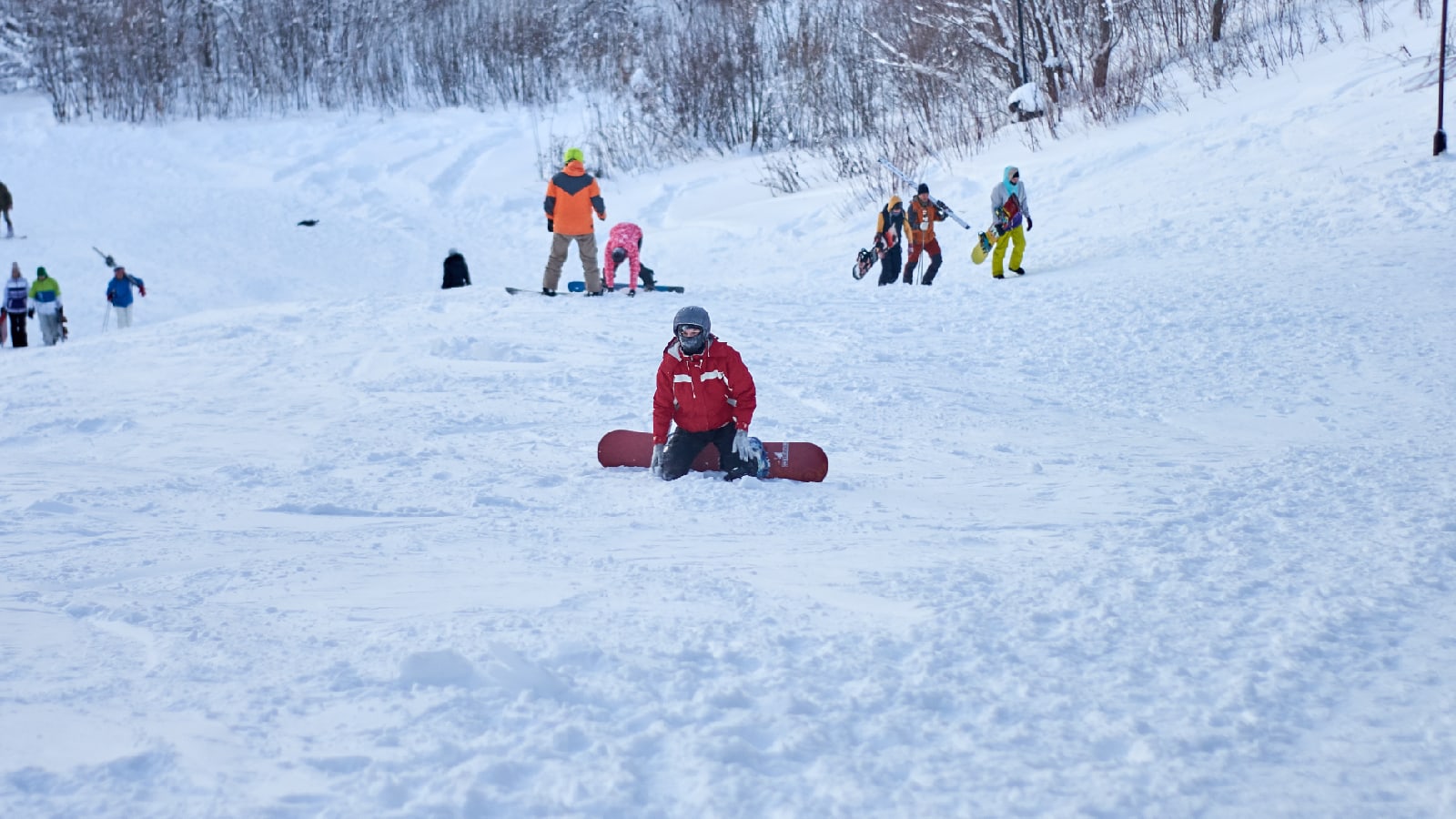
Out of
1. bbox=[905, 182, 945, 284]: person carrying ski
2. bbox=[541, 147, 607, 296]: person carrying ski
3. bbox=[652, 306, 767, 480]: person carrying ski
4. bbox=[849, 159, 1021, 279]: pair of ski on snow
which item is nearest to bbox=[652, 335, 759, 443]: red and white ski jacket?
bbox=[652, 306, 767, 480]: person carrying ski

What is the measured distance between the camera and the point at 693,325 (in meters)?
5.27

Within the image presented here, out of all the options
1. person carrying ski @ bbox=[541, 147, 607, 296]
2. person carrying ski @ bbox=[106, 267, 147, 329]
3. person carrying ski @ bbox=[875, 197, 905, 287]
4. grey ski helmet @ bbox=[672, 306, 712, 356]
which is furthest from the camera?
person carrying ski @ bbox=[106, 267, 147, 329]

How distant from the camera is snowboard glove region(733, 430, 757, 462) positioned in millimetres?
5410

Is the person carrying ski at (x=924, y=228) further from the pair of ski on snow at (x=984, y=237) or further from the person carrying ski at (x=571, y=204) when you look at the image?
the person carrying ski at (x=571, y=204)

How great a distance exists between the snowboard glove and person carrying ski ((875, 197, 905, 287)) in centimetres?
735

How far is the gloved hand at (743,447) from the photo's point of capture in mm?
5410

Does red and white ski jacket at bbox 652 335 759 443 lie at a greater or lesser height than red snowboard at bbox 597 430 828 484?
greater

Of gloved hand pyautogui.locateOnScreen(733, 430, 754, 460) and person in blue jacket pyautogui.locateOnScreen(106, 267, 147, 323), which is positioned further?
person in blue jacket pyautogui.locateOnScreen(106, 267, 147, 323)

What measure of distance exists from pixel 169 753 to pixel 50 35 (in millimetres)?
29952

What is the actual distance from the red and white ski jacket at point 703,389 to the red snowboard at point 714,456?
210 millimetres

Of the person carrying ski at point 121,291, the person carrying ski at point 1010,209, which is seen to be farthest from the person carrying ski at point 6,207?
the person carrying ski at point 1010,209

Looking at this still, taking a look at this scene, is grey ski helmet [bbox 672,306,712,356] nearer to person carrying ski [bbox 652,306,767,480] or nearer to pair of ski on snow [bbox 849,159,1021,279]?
person carrying ski [bbox 652,306,767,480]

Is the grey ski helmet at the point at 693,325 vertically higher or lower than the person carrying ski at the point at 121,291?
lower

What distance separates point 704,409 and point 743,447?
275 mm
